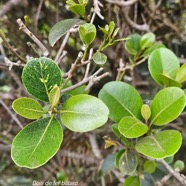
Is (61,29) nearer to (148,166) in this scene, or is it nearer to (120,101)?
(120,101)

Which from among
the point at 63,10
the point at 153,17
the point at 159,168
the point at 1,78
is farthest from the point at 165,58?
the point at 1,78

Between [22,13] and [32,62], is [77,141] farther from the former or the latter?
[32,62]

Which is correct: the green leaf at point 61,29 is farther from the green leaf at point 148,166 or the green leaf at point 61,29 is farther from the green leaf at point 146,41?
the green leaf at point 148,166

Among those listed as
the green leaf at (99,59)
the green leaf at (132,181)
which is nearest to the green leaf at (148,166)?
the green leaf at (132,181)

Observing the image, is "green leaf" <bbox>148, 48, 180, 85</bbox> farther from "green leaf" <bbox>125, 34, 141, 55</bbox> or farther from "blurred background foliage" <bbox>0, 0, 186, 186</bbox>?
"blurred background foliage" <bbox>0, 0, 186, 186</bbox>

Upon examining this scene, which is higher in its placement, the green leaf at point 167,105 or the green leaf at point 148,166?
the green leaf at point 167,105

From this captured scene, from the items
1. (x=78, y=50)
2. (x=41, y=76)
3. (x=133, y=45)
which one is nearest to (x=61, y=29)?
(x=41, y=76)

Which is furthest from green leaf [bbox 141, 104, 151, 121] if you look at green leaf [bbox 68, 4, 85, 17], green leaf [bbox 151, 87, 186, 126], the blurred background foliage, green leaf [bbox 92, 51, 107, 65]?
the blurred background foliage
